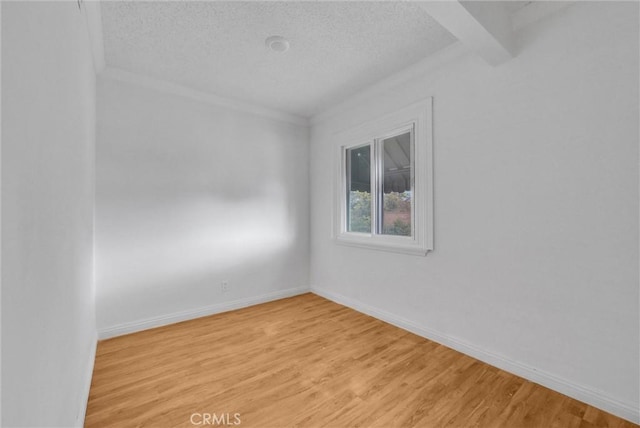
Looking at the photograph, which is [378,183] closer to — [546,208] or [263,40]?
[546,208]

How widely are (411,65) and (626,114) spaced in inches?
64.0

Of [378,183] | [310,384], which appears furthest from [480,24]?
[310,384]

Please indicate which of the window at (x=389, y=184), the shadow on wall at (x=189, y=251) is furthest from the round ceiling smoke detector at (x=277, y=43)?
the shadow on wall at (x=189, y=251)

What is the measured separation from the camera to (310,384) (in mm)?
1895

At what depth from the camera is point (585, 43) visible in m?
1.72

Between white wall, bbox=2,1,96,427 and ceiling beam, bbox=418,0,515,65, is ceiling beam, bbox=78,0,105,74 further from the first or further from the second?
ceiling beam, bbox=418,0,515,65

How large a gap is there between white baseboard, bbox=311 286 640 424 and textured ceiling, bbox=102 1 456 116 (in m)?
2.53

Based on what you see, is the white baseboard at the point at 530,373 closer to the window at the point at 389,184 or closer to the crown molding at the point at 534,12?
the window at the point at 389,184

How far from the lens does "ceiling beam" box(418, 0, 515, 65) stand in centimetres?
162

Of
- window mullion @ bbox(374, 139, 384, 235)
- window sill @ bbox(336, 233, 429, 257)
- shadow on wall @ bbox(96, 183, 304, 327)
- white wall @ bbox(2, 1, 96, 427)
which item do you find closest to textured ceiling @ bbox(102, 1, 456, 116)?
window mullion @ bbox(374, 139, 384, 235)

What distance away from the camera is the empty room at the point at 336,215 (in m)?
1.13

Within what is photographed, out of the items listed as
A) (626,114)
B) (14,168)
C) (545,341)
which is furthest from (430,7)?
(545,341)

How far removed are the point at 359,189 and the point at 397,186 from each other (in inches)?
23.4

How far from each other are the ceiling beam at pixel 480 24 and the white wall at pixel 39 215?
1.78m
